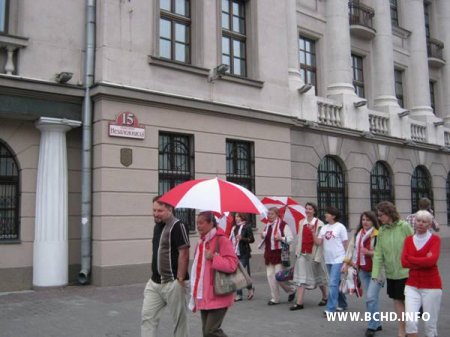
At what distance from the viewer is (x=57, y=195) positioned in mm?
11109

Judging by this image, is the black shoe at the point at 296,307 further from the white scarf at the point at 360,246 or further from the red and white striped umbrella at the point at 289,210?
the white scarf at the point at 360,246

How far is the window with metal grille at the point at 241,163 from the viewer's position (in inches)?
554

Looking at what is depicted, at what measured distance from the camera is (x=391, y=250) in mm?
6602

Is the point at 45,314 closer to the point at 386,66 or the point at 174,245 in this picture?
the point at 174,245

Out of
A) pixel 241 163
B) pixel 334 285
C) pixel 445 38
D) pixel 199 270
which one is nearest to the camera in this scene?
pixel 199 270

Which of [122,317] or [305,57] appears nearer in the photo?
[122,317]

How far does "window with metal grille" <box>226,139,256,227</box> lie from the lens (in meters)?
14.1

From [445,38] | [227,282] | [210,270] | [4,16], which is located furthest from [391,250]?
[445,38]

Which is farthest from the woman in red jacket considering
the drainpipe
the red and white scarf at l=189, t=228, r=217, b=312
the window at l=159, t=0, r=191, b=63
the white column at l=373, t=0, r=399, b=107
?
the white column at l=373, t=0, r=399, b=107

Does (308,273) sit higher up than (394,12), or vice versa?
(394,12)

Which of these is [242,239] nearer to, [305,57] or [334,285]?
[334,285]

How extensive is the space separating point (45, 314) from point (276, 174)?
8034mm

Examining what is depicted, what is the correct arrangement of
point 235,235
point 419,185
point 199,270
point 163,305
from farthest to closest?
point 419,185 < point 235,235 < point 163,305 < point 199,270

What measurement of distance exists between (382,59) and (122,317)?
15.2 metres
